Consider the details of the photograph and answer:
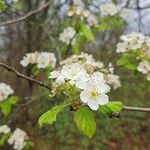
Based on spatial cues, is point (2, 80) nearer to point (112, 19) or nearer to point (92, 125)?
point (112, 19)

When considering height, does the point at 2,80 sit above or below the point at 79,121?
above

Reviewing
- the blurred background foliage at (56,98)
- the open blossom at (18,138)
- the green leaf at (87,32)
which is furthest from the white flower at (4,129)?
the green leaf at (87,32)

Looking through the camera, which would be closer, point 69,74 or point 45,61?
point 69,74

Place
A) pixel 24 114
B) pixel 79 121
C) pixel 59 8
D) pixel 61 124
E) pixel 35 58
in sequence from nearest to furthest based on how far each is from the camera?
pixel 79 121
pixel 35 58
pixel 59 8
pixel 24 114
pixel 61 124

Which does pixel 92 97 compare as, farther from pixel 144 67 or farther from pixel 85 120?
pixel 144 67

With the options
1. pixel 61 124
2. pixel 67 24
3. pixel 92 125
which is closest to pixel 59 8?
pixel 67 24

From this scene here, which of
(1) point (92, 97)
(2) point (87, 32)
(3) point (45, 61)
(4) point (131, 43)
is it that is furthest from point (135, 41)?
(1) point (92, 97)
